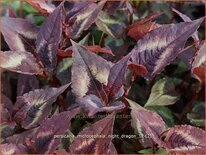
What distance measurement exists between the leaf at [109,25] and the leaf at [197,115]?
0.95 feet

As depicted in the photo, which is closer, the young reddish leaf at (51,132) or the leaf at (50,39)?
the young reddish leaf at (51,132)

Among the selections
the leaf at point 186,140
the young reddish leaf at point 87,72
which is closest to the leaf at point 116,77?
the young reddish leaf at point 87,72

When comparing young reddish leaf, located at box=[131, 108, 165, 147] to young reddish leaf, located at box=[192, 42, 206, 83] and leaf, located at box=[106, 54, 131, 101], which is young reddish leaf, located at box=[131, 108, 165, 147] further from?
young reddish leaf, located at box=[192, 42, 206, 83]

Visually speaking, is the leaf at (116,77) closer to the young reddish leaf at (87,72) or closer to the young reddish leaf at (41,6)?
the young reddish leaf at (87,72)

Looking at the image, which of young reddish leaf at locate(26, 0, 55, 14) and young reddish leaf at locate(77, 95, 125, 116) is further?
young reddish leaf at locate(26, 0, 55, 14)

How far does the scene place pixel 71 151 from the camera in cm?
81

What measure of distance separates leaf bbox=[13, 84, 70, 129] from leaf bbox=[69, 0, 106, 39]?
18 centimetres

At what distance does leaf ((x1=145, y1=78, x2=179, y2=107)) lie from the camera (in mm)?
1121

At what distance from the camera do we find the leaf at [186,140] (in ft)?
2.72

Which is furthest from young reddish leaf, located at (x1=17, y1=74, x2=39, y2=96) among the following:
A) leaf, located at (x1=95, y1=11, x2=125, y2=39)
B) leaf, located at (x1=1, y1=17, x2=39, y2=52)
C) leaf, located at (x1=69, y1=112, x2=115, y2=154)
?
leaf, located at (x1=69, y1=112, x2=115, y2=154)

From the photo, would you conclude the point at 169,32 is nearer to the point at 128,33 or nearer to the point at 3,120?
the point at 128,33

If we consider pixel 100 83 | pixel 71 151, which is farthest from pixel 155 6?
pixel 71 151

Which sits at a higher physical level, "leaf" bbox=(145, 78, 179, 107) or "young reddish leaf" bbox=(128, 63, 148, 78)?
"young reddish leaf" bbox=(128, 63, 148, 78)

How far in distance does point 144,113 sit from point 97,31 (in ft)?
1.72
